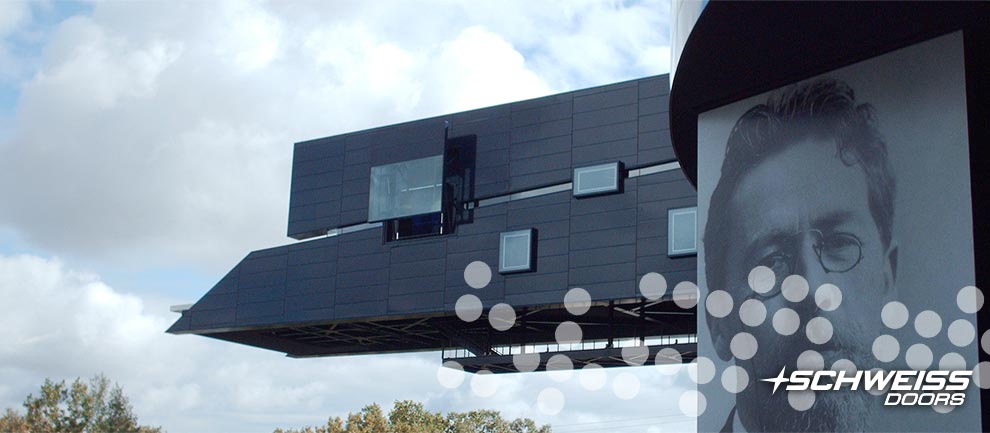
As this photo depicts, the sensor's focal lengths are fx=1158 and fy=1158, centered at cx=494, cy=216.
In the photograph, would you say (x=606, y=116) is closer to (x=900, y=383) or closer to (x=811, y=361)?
(x=811, y=361)

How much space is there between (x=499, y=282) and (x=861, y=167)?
1464cm

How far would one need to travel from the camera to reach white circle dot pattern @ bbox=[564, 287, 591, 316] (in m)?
27.4

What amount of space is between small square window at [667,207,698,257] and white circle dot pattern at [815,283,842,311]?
10.6 m

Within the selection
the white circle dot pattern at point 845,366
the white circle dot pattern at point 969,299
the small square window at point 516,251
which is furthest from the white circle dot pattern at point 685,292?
the white circle dot pattern at point 969,299

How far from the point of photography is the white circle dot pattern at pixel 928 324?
44.8 ft

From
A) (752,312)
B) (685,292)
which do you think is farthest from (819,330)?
(685,292)

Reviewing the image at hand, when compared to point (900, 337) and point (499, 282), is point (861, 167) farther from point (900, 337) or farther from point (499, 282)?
point (499, 282)

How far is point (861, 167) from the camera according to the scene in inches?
591

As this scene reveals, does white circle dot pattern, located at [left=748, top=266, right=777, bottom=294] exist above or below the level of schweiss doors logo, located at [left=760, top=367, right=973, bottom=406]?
above

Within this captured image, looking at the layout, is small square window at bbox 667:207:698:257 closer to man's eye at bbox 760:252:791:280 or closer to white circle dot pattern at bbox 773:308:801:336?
man's eye at bbox 760:252:791:280

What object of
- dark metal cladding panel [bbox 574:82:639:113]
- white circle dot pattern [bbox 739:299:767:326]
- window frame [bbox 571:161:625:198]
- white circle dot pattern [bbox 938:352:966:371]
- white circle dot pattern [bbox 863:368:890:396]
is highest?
dark metal cladding panel [bbox 574:82:639:113]

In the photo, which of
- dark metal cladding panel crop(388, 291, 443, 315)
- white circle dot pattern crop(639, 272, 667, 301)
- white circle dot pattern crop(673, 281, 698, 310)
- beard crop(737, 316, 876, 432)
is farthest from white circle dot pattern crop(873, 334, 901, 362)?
dark metal cladding panel crop(388, 291, 443, 315)

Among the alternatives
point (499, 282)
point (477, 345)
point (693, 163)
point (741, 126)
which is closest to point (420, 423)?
point (477, 345)

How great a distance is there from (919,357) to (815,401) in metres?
1.59
